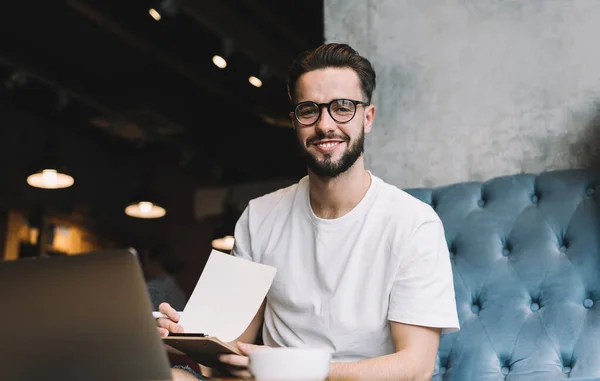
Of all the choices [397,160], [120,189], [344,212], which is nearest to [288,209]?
[344,212]

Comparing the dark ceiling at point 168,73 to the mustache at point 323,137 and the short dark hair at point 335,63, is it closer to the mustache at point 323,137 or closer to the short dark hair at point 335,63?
the short dark hair at point 335,63

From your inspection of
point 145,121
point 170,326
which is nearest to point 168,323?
point 170,326

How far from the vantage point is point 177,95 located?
784 centimetres

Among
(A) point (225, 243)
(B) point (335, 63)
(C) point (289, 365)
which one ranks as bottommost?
(C) point (289, 365)

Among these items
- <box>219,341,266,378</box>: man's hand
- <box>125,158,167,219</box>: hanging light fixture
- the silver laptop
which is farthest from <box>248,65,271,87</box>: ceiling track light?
the silver laptop

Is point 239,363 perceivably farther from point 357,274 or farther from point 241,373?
point 357,274

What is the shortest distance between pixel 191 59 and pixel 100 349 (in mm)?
6062

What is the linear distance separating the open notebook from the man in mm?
77

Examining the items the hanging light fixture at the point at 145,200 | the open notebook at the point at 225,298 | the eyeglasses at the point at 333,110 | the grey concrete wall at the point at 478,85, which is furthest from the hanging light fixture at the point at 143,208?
the open notebook at the point at 225,298

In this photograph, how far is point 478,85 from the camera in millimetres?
2605

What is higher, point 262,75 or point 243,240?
point 262,75

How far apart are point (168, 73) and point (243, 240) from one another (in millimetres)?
5352

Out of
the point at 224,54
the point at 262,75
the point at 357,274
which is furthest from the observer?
the point at 262,75

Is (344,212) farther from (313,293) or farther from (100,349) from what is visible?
(100,349)
